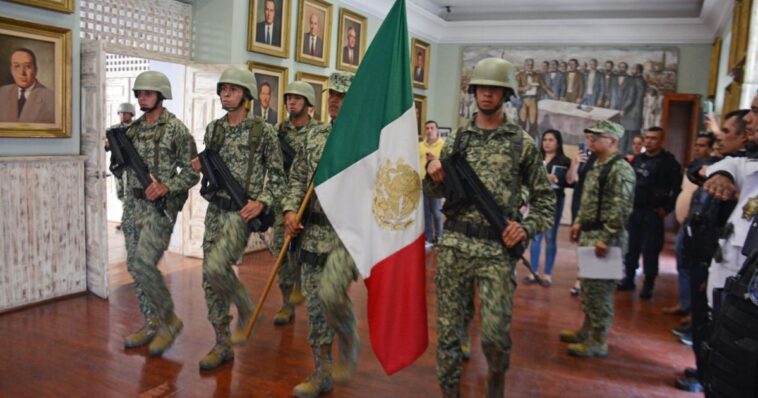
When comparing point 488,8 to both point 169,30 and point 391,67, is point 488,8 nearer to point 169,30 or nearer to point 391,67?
point 169,30

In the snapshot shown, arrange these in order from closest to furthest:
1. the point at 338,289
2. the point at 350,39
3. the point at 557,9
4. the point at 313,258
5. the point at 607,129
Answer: the point at 338,289 < the point at 313,258 < the point at 607,129 < the point at 350,39 < the point at 557,9

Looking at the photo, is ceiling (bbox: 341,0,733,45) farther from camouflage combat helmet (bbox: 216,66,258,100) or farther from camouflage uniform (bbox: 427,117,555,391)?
camouflage uniform (bbox: 427,117,555,391)

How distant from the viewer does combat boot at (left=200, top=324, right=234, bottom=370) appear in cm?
364

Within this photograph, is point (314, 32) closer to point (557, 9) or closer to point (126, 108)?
point (126, 108)

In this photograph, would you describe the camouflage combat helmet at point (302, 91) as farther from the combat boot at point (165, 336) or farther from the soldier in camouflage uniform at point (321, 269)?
the combat boot at point (165, 336)

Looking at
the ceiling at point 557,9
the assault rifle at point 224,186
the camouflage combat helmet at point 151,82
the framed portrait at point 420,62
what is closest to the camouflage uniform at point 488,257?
the assault rifle at point 224,186

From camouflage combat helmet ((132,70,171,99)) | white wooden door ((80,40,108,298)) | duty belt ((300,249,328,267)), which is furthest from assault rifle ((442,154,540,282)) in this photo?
white wooden door ((80,40,108,298))

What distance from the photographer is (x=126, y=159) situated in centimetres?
391

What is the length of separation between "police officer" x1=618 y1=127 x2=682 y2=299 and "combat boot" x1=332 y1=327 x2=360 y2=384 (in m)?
3.86

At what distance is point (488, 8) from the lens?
11477 millimetres

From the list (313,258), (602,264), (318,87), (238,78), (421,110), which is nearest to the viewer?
(313,258)

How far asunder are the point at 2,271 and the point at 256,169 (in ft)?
7.97

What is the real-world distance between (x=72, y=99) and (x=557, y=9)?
888cm

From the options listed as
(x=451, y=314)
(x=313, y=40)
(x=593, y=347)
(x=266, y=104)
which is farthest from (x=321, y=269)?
(x=313, y=40)
